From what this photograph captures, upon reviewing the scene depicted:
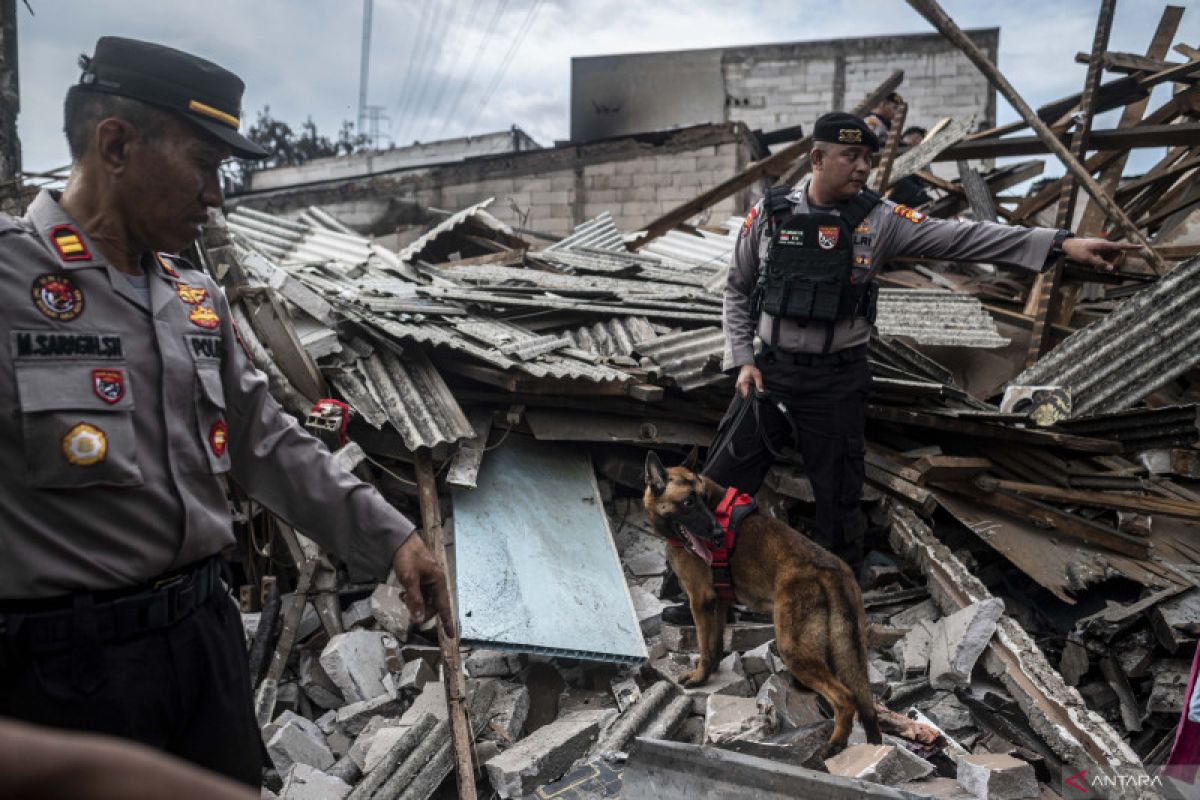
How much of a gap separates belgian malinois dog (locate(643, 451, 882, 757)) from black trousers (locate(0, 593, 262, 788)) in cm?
214

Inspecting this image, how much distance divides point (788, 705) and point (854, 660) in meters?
0.40

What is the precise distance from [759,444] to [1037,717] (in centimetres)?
162

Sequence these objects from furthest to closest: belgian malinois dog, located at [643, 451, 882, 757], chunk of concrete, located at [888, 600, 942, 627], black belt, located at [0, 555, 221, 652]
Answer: chunk of concrete, located at [888, 600, 942, 627] → belgian malinois dog, located at [643, 451, 882, 757] → black belt, located at [0, 555, 221, 652]

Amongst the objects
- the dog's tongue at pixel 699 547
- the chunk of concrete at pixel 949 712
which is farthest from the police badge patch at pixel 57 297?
the chunk of concrete at pixel 949 712

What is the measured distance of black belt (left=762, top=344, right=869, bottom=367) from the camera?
4.01 m

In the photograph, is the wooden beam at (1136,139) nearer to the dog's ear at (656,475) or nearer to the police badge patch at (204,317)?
the dog's ear at (656,475)

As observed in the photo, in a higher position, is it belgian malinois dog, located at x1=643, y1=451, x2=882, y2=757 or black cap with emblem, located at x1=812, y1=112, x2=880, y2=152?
black cap with emblem, located at x1=812, y1=112, x2=880, y2=152

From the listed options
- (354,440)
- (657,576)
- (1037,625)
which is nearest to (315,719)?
(354,440)

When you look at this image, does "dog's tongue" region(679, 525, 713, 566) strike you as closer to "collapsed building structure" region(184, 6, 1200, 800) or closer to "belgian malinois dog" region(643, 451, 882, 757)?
"belgian malinois dog" region(643, 451, 882, 757)

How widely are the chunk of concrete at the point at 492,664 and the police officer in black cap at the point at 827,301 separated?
1.33m

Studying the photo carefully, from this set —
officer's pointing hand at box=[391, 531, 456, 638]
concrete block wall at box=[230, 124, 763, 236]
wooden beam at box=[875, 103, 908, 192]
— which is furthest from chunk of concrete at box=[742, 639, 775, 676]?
concrete block wall at box=[230, 124, 763, 236]

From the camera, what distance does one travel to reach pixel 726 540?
3656 mm

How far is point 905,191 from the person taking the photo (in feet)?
27.9

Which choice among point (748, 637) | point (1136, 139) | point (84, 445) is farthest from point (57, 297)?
point (1136, 139)
